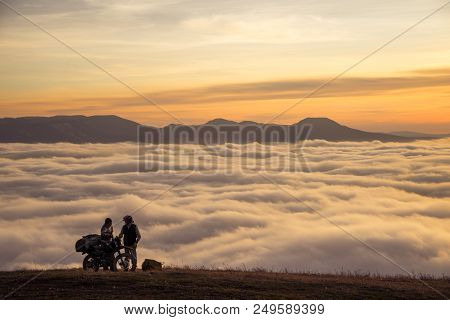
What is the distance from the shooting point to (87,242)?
95.1ft

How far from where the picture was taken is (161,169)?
19588cm

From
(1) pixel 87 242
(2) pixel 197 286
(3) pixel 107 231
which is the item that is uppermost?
(3) pixel 107 231

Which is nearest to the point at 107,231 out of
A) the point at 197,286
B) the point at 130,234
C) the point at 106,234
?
the point at 106,234

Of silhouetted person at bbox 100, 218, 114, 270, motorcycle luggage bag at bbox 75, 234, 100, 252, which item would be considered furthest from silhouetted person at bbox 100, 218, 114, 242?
motorcycle luggage bag at bbox 75, 234, 100, 252

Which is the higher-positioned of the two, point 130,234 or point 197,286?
point 130,234

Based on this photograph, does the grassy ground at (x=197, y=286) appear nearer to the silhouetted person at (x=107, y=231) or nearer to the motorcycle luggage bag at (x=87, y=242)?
the motorcycle luggage bag at (x=87, y=242)

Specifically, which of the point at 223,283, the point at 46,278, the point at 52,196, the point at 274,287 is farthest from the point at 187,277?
the point at 52,196

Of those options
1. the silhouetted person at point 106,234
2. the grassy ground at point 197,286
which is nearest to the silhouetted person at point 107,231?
the silhouetted person at point 106,234

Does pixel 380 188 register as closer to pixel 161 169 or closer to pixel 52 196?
pixel 161 169

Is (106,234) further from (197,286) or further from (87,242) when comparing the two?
(197,286)

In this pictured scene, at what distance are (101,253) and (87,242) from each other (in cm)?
75

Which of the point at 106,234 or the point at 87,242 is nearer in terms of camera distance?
the point at 106,234

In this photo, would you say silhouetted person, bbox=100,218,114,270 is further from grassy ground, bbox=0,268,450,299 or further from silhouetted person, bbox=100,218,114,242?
grassy ground, bbox=0,268,450,299

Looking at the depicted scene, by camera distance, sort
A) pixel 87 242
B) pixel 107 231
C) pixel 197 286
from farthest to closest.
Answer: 1. pixel 87 242
2. pixel 107 231
3. pixel 197 286
